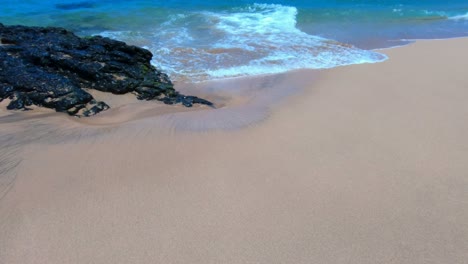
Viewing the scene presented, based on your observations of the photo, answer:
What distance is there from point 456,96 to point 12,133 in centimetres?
564

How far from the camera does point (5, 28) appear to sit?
5.84 m

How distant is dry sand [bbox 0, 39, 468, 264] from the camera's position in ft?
7.79

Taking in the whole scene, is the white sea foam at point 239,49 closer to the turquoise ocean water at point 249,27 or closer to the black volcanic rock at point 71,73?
the turquoise ocean water at point 249,27

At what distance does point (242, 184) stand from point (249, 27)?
24.7 ft

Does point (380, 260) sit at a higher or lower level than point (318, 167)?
lower

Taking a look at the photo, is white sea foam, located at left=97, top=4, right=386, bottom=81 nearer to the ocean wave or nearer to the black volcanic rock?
the black volcanic rock

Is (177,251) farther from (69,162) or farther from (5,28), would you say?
(5,28)

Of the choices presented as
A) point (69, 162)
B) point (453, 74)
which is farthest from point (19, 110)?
point (453, 74)

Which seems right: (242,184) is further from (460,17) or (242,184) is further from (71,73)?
(460,17)

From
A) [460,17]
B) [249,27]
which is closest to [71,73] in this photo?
[249,27]

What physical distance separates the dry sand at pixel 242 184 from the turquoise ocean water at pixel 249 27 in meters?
2.30

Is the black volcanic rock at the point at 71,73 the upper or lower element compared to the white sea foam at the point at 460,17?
lower

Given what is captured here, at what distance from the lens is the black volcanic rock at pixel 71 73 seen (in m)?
4.08

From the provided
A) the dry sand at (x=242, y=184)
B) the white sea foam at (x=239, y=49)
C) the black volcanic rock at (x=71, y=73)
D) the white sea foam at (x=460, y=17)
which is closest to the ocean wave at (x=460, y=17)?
the white sea foam at (x=460, y=17)
